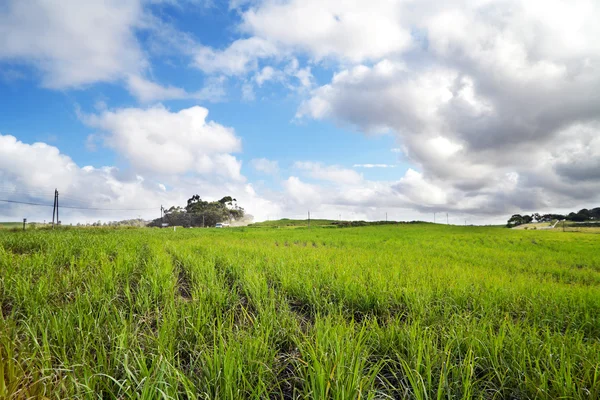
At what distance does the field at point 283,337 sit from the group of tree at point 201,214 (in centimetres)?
7989

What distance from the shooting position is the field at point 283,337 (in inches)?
98.7

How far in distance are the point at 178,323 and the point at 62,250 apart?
684 cm

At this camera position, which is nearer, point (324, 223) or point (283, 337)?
point (283, 337)

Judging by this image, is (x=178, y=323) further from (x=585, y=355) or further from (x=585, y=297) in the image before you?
(x=585, y=297)

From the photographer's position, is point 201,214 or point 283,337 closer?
point 283,337

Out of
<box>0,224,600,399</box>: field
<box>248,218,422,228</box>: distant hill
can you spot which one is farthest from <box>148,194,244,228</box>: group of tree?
<box>0,224,600,399</box>: field

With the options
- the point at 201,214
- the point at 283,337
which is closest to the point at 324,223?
the point at 201,214

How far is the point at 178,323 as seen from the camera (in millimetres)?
3680

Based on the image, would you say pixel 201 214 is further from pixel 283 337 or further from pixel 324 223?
pixel 283 337

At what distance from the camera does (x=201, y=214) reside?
87.1 meters

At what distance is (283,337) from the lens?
3.56 meters

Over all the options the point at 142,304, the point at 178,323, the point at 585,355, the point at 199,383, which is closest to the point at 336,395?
the point at 199,383

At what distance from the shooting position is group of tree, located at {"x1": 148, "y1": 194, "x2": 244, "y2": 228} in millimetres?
85812

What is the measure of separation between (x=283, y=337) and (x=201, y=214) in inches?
3480
